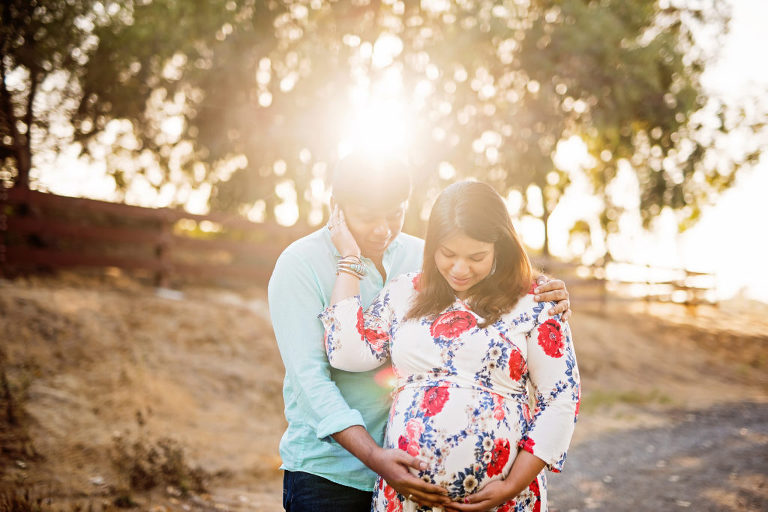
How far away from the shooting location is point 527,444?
2143 millimetres

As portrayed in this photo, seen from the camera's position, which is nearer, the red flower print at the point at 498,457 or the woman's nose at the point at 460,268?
the red flower print at the point at 498,457

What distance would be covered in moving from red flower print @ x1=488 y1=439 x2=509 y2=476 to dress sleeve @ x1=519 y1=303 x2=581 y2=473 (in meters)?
0.07

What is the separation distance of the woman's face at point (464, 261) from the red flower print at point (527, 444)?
0.57 meters

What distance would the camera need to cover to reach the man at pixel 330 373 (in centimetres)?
225

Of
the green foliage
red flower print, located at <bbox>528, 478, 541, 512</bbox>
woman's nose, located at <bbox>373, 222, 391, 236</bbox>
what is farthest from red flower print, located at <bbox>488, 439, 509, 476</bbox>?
the green foliage

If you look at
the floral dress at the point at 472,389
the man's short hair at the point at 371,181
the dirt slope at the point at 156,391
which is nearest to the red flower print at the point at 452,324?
the floral dress at the point at 472,389

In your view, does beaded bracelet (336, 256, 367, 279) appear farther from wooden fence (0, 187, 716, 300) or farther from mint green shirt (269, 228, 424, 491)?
wooden fence (0, 187, 716, 300)

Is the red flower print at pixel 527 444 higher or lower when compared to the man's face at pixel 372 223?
lower

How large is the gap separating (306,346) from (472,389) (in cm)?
64

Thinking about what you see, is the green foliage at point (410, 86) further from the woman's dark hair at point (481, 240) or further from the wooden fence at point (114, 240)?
the woman's dark hair at point (481, 240)

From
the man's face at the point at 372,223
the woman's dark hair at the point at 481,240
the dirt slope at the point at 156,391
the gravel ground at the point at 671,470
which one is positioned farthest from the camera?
the gravel ground at the point at 671,470

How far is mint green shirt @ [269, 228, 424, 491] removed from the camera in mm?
2270

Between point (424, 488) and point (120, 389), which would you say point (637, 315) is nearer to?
point (120, 389)

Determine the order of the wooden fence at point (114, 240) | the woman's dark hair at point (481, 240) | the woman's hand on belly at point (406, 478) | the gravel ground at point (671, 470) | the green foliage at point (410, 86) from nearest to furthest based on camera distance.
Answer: the woman's hand on belly at point (406, 478), the woman's dark hair at point (481, 240), the gravel ground at point (671, 470), the wooden fence at point (114, 240), the green foliage at point (410, 86)
